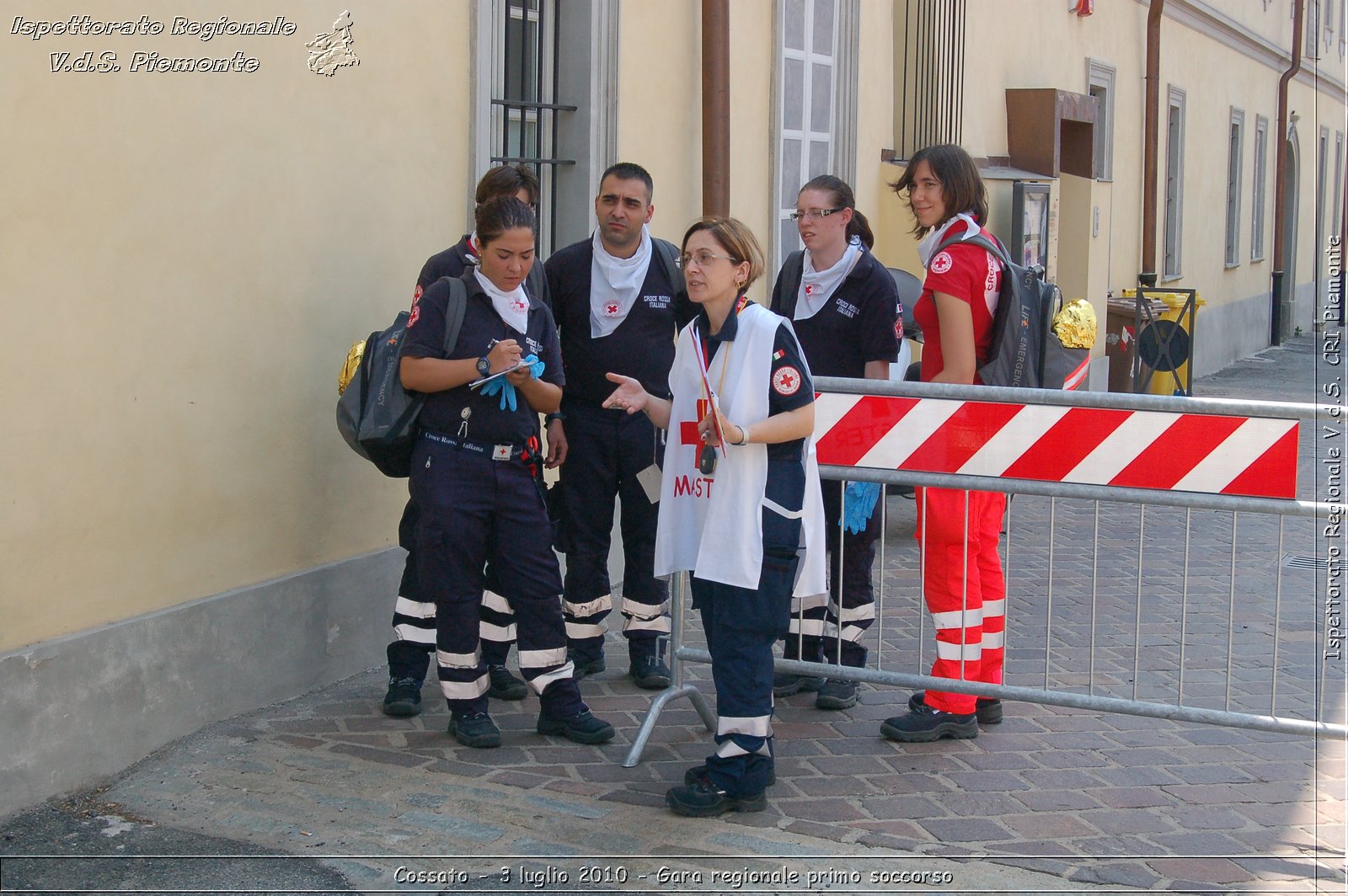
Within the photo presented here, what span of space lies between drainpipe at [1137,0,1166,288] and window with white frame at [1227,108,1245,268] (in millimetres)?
6033

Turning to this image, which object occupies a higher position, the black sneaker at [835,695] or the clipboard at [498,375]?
the clipboard at [498,375]

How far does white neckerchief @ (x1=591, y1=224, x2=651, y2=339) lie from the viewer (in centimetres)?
596

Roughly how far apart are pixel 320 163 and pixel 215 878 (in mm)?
2885

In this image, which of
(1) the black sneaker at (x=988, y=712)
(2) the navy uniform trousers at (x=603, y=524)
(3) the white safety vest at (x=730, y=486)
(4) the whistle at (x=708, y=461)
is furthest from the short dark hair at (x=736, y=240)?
(1) the black sneaker at (x=988, y=712)

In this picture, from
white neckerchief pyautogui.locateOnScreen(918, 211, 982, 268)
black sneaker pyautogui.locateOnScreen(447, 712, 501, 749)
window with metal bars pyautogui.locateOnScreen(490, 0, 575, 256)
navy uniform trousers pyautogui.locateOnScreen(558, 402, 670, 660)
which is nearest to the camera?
black sneaker pyautogui.locateOnScreen(447, 712, 501, 749)

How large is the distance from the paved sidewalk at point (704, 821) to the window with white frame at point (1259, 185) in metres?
21.7

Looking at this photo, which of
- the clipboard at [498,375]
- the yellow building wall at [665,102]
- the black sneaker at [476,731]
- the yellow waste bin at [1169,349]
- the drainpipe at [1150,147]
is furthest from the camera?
the drainpipe at [1150,147]

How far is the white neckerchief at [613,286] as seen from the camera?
5965 mm

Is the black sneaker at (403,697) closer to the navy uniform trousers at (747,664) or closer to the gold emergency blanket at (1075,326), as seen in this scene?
the navy uniform trousers at (747,664)

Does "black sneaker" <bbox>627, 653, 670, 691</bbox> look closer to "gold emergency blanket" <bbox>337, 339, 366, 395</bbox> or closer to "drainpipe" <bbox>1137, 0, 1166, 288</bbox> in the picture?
"gold emergency blanket" <bbox>337, 339, 366, 395</bbox>

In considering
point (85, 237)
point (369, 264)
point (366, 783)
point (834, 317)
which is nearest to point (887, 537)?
point (834, 317)

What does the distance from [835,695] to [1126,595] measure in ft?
9.34

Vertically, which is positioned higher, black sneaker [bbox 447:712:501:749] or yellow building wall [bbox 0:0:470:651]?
yellow building wall [bbox 0:0:470:651]

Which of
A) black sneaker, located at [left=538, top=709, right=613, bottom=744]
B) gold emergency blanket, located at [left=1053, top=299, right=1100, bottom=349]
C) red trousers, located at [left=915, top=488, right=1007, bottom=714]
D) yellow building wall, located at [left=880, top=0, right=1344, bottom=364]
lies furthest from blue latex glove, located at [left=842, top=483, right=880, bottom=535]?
yellow building wall, located at [left=880, top=0, right=1344, bottom=364]
